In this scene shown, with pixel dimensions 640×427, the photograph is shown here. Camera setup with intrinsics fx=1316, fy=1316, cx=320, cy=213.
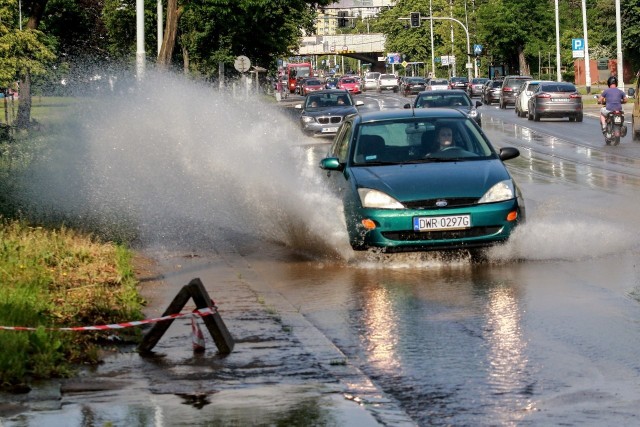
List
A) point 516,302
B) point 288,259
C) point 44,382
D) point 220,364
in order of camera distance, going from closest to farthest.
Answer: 1. point 44,382
2. point 220,364
3. point 516,302
4. point 288,259

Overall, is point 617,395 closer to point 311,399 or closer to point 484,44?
point 311,399

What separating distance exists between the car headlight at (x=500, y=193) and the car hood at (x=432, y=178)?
0.04 meters

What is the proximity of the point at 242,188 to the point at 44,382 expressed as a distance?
10353 millimetres

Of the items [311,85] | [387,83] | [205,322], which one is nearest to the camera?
[205,322]

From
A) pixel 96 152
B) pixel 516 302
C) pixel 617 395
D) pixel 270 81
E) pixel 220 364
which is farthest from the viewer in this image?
pixel 270 81

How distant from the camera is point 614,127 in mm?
34094

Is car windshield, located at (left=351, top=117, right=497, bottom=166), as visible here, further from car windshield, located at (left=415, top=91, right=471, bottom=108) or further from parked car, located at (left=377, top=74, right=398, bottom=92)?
parked car, located at (left=377, top=74, right=398, bottom=92)

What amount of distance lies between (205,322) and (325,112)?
101 feet

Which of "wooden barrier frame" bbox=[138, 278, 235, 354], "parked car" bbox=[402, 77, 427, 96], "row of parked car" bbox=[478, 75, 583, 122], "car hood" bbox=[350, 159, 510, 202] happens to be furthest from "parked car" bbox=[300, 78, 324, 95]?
"wooden barrier frame" bbox=[138, 278, 235, 354]

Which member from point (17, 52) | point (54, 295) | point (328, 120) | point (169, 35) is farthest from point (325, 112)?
point (54, 295)

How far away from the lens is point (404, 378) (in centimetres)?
764

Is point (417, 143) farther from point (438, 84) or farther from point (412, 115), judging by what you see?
point (438, 84)

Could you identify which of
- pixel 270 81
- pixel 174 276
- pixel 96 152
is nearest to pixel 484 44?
pixel 270 81

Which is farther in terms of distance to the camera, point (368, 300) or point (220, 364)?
point (368, 300)
